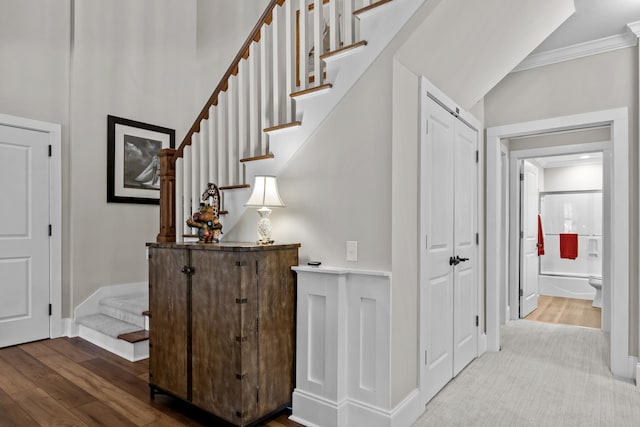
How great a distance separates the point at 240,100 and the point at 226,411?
2.01m

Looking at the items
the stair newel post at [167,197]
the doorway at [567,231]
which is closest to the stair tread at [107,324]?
the stair newel post at [167,197]

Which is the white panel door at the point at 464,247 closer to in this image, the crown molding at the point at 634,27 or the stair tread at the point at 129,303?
the crown molding at the point at 634,27

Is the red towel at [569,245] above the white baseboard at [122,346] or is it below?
above

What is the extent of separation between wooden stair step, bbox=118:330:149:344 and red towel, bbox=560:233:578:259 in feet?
22.8

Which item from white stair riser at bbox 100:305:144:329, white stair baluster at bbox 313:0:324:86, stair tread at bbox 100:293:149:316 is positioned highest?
white stair baluster at bbox 313:0:324:86

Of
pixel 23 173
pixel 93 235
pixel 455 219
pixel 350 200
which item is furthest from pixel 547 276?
pixel 23 173

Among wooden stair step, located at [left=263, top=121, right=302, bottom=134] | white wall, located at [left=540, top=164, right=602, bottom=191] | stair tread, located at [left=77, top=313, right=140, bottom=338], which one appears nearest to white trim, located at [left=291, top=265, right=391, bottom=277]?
wooden stair step, located at [left=263, top=121, right=302, bottom=134]

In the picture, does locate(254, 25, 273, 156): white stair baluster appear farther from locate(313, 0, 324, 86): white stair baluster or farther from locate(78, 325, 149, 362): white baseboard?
locate(78, 325, 149, 362): white baseboard

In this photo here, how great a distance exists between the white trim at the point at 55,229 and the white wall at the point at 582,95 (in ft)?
14.1

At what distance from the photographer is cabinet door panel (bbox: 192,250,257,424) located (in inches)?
84.4

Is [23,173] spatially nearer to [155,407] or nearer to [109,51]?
[109,51]

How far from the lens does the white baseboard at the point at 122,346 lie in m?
3.36

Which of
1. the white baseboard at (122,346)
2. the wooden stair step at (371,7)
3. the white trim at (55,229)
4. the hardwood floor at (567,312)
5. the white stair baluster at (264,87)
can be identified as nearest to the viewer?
the wooden stair step at (371,7)

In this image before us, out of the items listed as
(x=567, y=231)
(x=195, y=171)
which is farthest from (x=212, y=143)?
(x=567, y=231)
